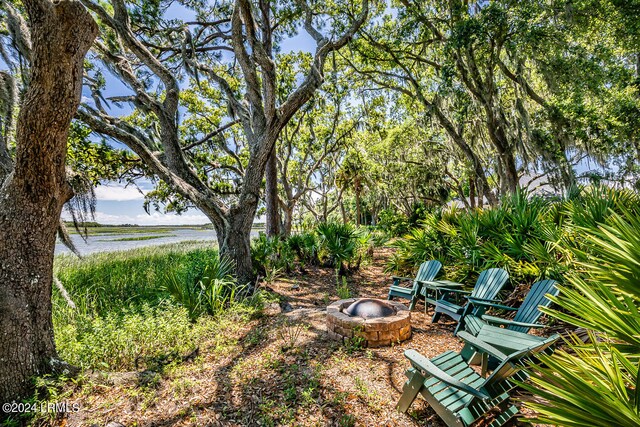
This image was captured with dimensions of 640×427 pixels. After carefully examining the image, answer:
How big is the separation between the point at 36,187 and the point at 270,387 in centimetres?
311

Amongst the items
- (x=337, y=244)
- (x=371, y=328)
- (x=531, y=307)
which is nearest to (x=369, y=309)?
(x=371, y=328)

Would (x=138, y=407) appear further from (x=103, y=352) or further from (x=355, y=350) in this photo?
(x=355, y=350)

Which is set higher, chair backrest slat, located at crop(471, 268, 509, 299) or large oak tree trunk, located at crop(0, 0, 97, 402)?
large oak tree trunk, located at crop(0, 0, 97, 402)

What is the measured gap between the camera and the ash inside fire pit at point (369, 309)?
3.89 metres

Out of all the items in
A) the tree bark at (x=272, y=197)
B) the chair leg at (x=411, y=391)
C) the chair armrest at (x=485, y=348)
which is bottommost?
the chair leg at (x=411, y=391)

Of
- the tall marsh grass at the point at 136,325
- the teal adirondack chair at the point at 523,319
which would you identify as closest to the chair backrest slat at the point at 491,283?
the teal adirondack chair at the point at 523,319

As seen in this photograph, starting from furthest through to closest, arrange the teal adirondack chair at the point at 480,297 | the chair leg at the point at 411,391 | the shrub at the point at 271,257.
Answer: the shrub at the point at 271,257
the teal adirondack chair at the point at 480,297
the chair leg at the point at 411,391

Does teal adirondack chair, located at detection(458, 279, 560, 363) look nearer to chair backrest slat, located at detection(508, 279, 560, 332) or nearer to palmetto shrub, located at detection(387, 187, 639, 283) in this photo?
chair backrest slat, located at detection(508, 279, 560, 332)

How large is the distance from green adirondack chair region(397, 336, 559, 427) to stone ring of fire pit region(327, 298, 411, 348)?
1.12 m

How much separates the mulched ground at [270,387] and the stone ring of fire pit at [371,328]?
Answer: 0.12 meters

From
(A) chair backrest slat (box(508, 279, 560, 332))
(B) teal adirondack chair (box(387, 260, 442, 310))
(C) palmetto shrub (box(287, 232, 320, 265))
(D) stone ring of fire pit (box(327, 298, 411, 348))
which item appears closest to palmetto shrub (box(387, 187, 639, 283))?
(A) chair backrest slat (box(508, 279, 560, 332))

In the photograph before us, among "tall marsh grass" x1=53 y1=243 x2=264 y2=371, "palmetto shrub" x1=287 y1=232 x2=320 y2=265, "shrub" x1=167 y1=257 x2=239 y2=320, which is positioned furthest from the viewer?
"palmetto shrub" x1=287 y1=232 x2=320 y2=265

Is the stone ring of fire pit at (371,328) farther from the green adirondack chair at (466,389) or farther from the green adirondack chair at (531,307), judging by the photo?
the green adirondack chair at (466,389)

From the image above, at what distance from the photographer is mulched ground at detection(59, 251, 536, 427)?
252 cm
